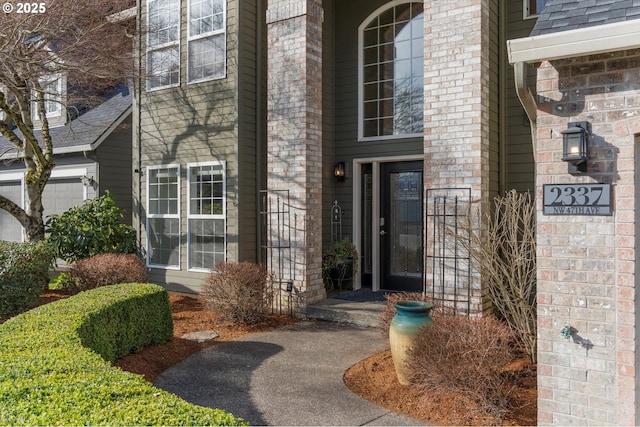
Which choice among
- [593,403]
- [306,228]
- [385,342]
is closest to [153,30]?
[306,228]

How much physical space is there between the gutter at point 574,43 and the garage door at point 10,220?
1344 centimetres

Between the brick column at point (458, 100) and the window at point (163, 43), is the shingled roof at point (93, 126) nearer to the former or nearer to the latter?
the window at point (163, 43)

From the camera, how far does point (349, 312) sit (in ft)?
22.6

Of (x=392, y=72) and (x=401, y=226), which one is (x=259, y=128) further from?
(x=401, y=226)

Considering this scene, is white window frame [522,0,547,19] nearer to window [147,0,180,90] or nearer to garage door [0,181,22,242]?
Answer: window [147,0,180,90]

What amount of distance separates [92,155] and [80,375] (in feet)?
30.0

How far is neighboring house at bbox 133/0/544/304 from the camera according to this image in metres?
6.11

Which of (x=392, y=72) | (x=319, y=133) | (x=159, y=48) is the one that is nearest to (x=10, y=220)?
(x=159, y=48)

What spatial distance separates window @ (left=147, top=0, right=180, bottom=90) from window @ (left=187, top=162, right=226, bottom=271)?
5.94ft

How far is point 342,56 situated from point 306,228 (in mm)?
3393

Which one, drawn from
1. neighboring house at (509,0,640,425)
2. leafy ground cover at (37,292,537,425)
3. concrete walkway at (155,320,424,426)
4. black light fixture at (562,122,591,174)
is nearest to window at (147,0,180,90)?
leafy ground cover at (37,292,537,425)

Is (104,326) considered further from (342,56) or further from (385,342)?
(342,56)

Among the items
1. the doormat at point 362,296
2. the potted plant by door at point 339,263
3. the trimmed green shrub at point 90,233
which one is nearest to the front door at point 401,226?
the doormat at point 362,296

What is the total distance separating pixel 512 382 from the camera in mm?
4305
